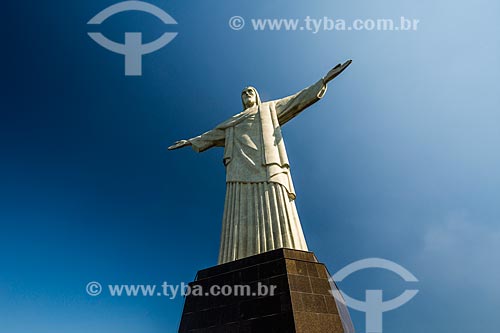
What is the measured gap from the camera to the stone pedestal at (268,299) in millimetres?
7539

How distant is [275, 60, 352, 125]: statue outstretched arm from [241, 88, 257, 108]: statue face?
832 mm

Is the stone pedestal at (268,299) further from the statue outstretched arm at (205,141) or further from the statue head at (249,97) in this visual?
the statue head at (249,97)

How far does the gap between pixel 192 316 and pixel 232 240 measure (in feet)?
6.43

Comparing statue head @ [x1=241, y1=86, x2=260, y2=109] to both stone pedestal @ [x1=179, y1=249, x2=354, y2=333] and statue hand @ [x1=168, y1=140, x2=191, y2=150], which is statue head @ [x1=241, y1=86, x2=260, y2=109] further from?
stone pedestal @ [x1=179, y1=249, x2=354, y2=333]

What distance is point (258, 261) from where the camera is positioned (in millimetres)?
8711

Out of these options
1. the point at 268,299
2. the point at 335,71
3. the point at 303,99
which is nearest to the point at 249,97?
the point at 303,99

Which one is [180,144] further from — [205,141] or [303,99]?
[303,99]

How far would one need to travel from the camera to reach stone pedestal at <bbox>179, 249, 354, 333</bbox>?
754 centimetres

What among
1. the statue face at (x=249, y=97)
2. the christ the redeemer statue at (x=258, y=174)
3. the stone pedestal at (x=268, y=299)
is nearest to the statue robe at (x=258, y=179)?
the christ the redeemer statue at (x=258, y=174)

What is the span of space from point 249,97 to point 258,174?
303cm

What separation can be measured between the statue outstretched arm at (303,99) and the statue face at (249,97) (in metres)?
0.83

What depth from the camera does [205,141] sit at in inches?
490

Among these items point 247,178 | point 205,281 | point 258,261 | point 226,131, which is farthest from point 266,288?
point 226,131

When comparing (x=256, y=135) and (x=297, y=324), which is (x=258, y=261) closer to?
(x=297, y=324)
